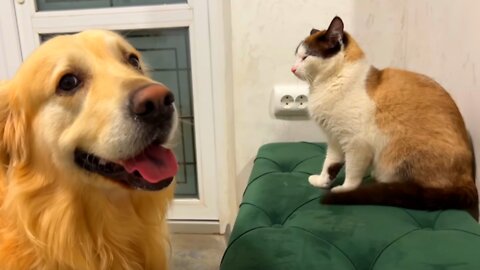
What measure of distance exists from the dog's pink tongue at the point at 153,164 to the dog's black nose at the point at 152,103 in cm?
7

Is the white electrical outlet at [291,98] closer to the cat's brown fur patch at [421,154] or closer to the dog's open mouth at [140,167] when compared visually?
the cat's brown fur patch at [421,154]

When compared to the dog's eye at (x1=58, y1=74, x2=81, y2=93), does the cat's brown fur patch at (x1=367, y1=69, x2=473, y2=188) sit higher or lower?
lower

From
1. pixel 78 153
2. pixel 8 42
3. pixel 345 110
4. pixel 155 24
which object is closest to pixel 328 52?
pixel 345 110

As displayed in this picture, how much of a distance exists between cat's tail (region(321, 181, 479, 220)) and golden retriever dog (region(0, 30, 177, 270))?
0.43 metres

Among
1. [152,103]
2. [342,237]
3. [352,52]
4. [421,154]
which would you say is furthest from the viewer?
[352,52]

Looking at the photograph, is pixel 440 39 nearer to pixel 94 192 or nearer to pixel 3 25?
pixel 94 192

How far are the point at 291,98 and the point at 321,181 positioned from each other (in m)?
0.46

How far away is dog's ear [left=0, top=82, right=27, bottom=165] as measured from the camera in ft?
3.13

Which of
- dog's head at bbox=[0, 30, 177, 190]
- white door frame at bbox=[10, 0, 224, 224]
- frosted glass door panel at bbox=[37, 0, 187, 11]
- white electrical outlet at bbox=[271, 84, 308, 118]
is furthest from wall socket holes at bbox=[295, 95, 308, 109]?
dog's head at bbox=[0, 30, 177, 190]

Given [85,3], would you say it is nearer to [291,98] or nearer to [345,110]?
[291,98]

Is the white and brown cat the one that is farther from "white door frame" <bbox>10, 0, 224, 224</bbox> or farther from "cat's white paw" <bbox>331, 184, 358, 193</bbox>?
"white door frame" <bbox>10, 0, 224, 224</bbox>

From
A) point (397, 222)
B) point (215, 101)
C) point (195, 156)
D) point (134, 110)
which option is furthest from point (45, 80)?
point (195, 156)

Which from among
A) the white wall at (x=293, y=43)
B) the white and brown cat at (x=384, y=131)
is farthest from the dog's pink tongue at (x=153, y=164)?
the white wall at (x=293, y=43)

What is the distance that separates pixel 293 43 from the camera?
5.20 feet
